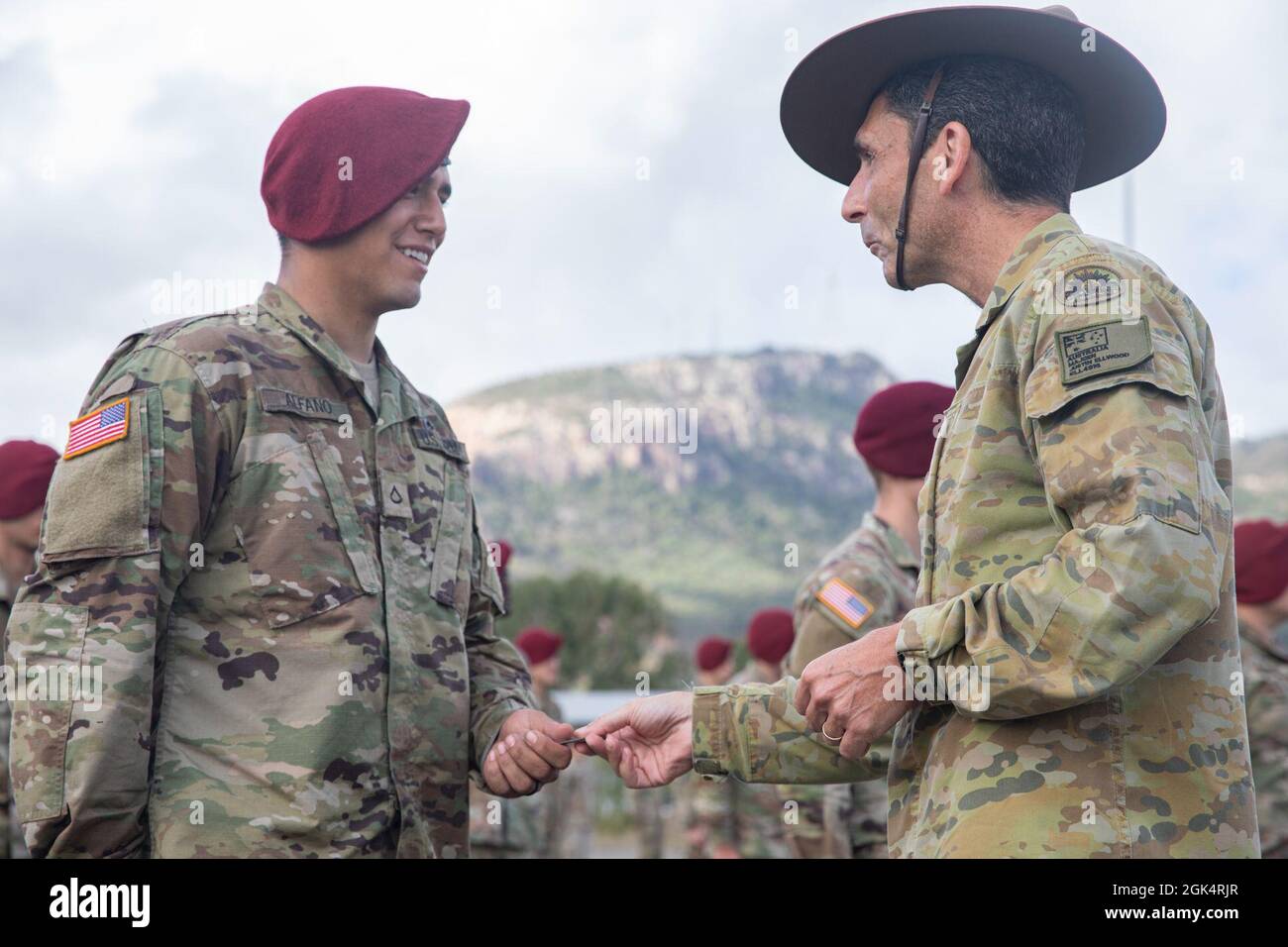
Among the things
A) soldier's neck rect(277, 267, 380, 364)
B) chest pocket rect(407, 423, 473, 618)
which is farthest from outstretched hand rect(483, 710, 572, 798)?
soldier's neck rect(277, 267, 380, 364)

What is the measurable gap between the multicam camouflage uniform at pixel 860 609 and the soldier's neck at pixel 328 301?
1.98 meters

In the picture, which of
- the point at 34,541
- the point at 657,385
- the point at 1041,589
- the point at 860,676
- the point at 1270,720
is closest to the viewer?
the point at 1041,589

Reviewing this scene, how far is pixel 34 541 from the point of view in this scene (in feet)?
18.5

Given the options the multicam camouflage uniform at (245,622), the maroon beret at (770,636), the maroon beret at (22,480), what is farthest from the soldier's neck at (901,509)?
the maroon beret at (770,636)

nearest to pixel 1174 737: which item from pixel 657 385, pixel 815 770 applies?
pixel 815 770

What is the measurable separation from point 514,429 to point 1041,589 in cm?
13574

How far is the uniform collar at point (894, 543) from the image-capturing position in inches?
190

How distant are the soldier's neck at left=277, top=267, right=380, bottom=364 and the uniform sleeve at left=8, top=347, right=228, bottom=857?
0.57 m

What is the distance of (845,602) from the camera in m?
4.64

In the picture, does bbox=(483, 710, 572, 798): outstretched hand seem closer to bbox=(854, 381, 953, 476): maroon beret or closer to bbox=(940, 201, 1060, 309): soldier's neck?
bbox=(940, 201, 1060, 309): soldier's neck

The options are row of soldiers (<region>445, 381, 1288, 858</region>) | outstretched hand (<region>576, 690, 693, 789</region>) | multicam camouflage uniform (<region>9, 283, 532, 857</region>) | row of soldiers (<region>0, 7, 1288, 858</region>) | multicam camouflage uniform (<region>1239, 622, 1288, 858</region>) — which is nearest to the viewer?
row of soldiers (<region>0, 7, 1288, 858</region>)

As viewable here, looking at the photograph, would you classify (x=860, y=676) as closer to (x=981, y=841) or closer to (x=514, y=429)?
(x=981, y=841)

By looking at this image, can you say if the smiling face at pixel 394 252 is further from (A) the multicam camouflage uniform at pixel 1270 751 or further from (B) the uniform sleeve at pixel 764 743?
(A) the multicam camouflage uniform at pixel 1270 751

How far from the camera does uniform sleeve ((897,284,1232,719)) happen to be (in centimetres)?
216
